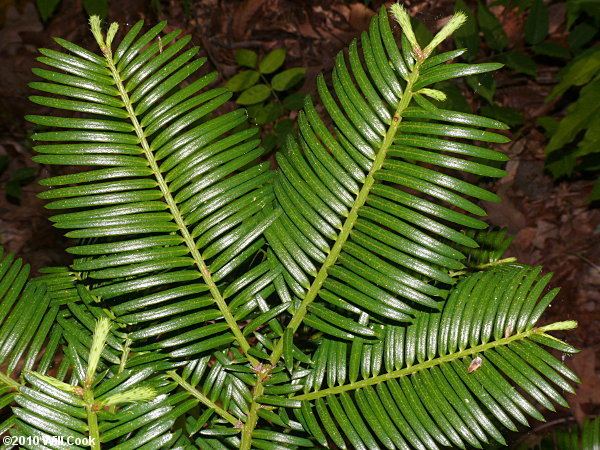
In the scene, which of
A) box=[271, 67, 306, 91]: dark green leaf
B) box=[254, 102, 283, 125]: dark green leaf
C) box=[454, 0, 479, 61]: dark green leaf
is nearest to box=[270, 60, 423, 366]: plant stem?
box=[454, 0, 479, 61]: dark green leaf

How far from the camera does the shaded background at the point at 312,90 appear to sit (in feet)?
8.57

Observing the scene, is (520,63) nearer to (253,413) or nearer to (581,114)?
(581,114)

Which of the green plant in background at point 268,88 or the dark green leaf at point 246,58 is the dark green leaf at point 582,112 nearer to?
the green plant in background at point 268,88

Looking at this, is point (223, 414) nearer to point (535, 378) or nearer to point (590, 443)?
point (535, 378)

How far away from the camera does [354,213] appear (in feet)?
2.99

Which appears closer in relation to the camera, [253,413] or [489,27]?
[253,413]

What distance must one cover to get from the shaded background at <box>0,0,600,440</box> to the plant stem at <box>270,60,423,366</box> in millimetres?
1516

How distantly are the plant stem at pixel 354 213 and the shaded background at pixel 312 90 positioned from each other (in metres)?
1.52

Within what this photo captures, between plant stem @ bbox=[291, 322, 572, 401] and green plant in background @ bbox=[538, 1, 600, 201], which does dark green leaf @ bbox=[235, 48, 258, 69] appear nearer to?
green plant in background @ bbox=[538, 1, 600, 201]

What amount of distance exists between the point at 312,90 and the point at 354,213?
2079mm

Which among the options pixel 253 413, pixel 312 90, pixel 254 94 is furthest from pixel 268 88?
pixel 253 413

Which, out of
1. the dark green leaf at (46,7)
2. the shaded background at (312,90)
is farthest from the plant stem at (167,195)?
the dark green leaf at (46,7)

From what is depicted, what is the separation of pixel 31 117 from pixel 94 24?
6.6 inches

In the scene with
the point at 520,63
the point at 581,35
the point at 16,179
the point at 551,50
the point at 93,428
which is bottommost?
the point at 93,428
